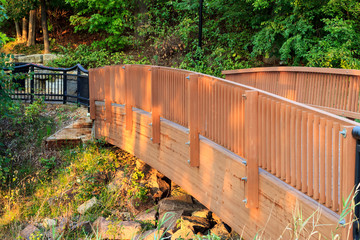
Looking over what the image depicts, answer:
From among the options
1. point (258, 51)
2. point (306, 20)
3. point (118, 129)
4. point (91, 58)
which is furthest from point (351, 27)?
point (91, 58)

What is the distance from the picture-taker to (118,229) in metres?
8.01

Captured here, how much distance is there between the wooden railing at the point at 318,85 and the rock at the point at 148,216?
3.94 meters

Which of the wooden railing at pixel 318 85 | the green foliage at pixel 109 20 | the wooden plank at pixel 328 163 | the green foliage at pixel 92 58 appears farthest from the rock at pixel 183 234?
the green foliage at pixel 109 20

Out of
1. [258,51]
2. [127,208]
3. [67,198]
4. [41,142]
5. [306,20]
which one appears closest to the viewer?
[127,208]

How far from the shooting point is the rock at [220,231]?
663cm

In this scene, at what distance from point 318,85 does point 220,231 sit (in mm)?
4671

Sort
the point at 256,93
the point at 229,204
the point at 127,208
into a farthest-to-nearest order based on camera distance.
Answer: the point at 127,208
the point at 229,204
the point at 256,93

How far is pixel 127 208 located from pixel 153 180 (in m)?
0.75

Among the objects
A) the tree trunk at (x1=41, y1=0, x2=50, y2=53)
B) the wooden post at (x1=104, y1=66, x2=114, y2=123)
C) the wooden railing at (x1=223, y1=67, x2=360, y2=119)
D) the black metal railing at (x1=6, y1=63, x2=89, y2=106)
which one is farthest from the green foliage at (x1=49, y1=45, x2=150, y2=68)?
the wooden railing at (x1=223, y1=67, x2=360, y2=119)

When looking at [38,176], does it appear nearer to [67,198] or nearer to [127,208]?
[67,198]

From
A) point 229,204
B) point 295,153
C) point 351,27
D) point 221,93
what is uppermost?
point 351,27

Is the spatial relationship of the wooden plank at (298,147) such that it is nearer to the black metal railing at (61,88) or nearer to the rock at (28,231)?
the rock at (28,231)

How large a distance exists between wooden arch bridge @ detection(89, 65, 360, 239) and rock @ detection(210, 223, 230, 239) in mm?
566

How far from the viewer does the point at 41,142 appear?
13273mm
